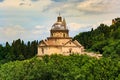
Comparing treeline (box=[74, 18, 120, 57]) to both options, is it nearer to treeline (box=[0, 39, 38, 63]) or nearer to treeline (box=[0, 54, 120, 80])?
treeline (box=[0, 39, 38, 63])

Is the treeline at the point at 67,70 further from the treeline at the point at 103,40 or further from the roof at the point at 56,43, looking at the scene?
the treeline at the point at 103,40

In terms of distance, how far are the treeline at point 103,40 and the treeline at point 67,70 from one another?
1512 cm

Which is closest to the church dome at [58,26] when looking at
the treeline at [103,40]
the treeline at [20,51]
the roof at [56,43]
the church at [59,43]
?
the church at [59,43]

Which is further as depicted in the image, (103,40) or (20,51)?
(20,51)

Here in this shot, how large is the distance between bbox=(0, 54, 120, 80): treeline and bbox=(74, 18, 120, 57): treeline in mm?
15117

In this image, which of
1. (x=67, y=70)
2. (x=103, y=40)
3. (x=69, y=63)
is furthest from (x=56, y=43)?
(x=67, y=70)

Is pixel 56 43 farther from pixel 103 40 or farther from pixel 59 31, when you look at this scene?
pixel 103 40

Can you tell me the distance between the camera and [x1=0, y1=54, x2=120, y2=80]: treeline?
37906 millimetres

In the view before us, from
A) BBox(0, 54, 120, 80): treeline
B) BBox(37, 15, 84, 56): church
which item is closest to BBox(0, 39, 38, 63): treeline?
BBox(37, 15, 84, 56): church

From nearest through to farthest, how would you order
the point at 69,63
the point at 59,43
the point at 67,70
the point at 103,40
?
the point at 67,70
the point at 69,63
the point at 59,43
the point at 103,40

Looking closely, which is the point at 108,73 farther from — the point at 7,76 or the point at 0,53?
the point at 0,53

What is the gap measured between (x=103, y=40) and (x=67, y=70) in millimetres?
39315

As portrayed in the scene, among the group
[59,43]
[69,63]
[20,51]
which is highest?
[59,43]

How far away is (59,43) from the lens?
76.2 meters
